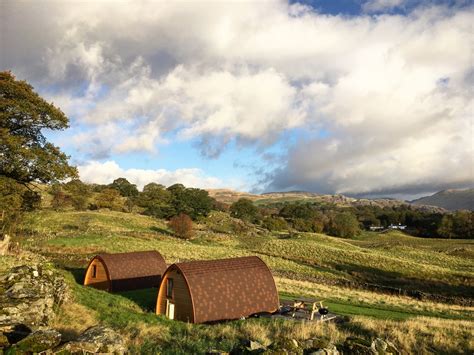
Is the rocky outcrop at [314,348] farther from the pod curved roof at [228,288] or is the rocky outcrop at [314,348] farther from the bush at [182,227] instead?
the bush at [182,227]

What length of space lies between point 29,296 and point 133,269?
765 inches

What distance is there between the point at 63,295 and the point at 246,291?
11.5 metres

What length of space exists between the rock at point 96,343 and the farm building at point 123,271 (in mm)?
22812

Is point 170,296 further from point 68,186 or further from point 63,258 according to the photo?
point 63,258

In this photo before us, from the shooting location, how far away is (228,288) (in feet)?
84.0

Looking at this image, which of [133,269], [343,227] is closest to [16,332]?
[133,269]

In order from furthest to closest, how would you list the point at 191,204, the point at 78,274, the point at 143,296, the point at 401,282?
1. the point at 191,204
2. the point at 401,282
3. the point at 78,274
4. the point at 143,296

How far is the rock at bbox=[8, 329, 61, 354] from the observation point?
10.1 meters

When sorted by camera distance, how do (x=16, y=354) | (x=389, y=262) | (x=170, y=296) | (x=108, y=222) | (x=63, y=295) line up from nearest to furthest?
1. (x=16, y=354)
2. (x=63, y=295)
3. (x=170, y=296)
4. (x=389, y=262)
5. (x=108, y=222)

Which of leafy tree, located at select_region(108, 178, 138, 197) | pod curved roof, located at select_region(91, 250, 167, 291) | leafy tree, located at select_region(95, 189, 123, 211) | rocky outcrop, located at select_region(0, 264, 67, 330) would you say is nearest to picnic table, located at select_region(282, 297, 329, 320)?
pod curved roof, located at select_region(91, 250, 167, 291)

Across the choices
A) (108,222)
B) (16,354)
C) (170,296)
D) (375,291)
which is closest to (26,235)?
(108,222)

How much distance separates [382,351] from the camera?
42.2 feet

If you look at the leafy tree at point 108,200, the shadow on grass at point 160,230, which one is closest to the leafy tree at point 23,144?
the shadow on grass at point 160,230

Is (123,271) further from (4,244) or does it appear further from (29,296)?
(29,296)
